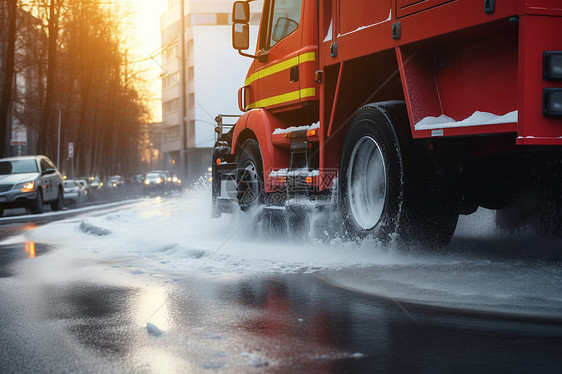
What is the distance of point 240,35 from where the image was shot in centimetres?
912

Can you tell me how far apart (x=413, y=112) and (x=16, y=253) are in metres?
5.54

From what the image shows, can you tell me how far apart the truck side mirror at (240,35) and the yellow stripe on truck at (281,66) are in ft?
1.47

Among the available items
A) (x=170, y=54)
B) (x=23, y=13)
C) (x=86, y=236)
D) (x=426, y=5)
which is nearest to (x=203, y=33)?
(x=170, y=54)

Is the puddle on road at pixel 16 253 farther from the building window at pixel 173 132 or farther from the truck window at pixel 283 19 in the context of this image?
the building window at pixel 173 132

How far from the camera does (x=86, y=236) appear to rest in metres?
11.5

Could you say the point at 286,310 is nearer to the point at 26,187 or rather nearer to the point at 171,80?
the point at 26,187

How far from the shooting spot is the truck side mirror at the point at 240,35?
909 centimetres

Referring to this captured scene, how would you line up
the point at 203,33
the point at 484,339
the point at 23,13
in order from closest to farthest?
the point at 484,339 < the point at 23,13 < the point at 203,33

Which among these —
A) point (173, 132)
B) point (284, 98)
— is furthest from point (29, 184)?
point (173, 132)

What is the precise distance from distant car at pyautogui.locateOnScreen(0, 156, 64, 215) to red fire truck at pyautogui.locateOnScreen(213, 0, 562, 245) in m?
12.4

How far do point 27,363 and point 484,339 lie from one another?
7.86 feet

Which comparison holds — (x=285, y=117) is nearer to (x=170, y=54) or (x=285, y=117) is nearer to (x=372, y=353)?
(x=372, y=353)

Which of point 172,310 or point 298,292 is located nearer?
point 172,310

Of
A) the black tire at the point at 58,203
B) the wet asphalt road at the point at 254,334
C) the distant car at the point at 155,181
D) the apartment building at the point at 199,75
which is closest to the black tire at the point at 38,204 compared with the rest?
the black tire at the point at 58,203
